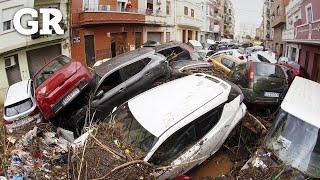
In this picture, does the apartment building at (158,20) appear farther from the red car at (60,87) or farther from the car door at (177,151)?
the car door at (177,151)

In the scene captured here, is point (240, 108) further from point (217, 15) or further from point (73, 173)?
point (217, 15)

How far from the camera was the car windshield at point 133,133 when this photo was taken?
588cm

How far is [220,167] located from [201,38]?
170 feet

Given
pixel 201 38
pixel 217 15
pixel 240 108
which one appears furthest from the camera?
pixel 217 15

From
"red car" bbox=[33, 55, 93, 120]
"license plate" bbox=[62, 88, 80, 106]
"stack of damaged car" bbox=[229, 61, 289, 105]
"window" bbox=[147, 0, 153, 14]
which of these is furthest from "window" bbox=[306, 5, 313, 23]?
"window" bbox=[147, 0, 153, 14]

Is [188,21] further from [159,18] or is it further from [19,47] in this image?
[19,47]

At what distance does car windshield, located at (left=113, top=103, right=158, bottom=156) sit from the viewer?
5.88m

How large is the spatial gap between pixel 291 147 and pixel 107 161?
8.81 ft

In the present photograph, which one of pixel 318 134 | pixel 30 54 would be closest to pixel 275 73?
pixel 318 134

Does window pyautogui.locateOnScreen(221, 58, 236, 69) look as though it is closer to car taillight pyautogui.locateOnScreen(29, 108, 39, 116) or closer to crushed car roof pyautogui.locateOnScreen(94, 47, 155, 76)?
crushed car roof pyautogui.locateOnScreen(94, 47, 155, 76)

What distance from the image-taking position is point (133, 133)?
6281 millimetres

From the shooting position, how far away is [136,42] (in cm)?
3319

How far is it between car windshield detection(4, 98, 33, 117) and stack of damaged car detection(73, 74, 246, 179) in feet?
9.28

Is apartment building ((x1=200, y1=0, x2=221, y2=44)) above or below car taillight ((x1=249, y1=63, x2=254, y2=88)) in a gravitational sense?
above
